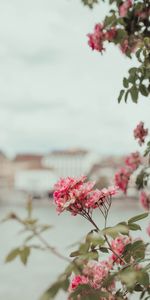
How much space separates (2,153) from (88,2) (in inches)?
4881

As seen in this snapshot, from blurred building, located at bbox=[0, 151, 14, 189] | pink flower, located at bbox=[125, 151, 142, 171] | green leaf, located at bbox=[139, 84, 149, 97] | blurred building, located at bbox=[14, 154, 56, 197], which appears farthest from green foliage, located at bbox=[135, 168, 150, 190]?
blurred building, located at bbox=[0, 151, 14, 189]

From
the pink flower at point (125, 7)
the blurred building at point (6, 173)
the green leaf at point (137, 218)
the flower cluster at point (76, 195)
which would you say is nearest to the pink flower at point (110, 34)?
the pink flower at point (125, 7)

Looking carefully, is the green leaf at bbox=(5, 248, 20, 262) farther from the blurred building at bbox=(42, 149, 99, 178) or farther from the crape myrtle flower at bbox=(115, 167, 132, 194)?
the blurred building at bbox=(42, 149, 99, 178)

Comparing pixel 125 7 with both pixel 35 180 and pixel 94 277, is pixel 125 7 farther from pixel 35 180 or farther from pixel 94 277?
pixel 35 180

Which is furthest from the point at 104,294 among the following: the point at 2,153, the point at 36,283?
the point at 2,153

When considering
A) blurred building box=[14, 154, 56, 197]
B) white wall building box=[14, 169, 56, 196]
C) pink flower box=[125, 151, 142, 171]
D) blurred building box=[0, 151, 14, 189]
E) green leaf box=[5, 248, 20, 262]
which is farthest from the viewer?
blurred building box=[0, 151, 14, 189]

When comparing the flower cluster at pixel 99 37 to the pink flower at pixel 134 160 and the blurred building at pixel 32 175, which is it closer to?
the pink flower at pixel 134 160

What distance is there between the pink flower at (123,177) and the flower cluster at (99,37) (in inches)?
50.6

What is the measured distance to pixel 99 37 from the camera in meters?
3.10

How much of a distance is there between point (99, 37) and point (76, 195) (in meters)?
1.41

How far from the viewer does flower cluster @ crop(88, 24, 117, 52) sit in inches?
118

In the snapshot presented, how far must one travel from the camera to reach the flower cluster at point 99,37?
9.84 feet

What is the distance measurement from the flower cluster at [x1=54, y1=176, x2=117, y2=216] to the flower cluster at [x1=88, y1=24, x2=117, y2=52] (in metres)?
1.26

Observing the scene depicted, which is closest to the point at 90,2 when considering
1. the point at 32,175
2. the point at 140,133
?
the point at 140,133
